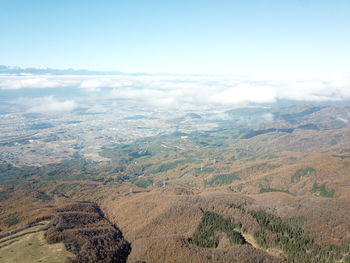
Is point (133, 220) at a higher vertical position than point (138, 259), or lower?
lower

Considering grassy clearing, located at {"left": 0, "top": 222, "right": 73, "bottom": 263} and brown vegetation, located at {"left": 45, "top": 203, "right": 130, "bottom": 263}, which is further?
brown vegetation, located at {"left": 45, "top": 203, "right": 130, "bottom": 263}

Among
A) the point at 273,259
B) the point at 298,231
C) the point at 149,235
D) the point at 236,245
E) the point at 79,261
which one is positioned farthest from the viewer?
the point at 149,235

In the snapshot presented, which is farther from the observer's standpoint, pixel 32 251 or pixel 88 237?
pixel 88 237

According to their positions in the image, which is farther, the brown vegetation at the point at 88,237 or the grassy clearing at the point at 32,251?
the brown vegetation at the point at 88,237

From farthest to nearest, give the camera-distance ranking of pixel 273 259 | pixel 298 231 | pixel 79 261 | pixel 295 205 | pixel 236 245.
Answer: pixel 295 205
pixel 298 231
pixel 236 245
pixel 273 259
pixel 79 261

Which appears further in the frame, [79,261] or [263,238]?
[263,238]

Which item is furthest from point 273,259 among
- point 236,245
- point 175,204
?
point 175,204

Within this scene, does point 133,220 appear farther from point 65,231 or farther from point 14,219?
point 14,219

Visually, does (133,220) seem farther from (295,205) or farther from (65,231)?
(295,205)

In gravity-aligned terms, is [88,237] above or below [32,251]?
below

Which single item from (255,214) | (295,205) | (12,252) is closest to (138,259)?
(12,252)
